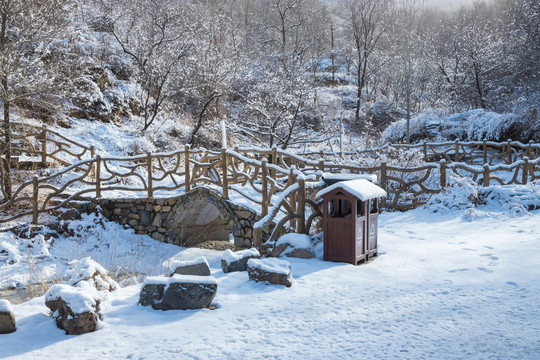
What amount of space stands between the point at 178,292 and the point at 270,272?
3.80 feet

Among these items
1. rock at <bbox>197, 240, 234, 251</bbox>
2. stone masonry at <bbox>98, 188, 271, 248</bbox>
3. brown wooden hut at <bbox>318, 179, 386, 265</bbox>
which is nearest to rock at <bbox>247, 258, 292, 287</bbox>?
brown wooden hut at <bbox>318, 179, 386, 265</bbox>

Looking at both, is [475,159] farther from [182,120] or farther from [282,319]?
[282,319]

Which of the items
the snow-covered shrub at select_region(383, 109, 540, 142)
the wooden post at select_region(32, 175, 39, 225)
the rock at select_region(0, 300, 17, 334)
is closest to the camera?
the rock at select_region(0, 300, 17, 334)

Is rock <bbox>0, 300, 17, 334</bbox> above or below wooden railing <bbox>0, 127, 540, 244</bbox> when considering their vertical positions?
below

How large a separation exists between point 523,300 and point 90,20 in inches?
953

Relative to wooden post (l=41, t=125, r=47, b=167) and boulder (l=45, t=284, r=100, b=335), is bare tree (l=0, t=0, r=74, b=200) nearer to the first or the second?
wooden post (l=41, t=125, r=47, b=167)

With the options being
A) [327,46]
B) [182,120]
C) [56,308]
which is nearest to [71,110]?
[182,120]

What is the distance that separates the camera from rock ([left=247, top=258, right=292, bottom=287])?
5238 millimetres

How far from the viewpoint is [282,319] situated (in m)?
4.30

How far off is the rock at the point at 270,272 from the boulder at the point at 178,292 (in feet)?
2.66

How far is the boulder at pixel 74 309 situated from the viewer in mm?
3922

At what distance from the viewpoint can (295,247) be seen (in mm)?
6609

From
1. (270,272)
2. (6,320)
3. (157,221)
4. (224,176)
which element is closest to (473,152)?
(224,176)

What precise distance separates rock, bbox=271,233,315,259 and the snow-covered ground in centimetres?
22
